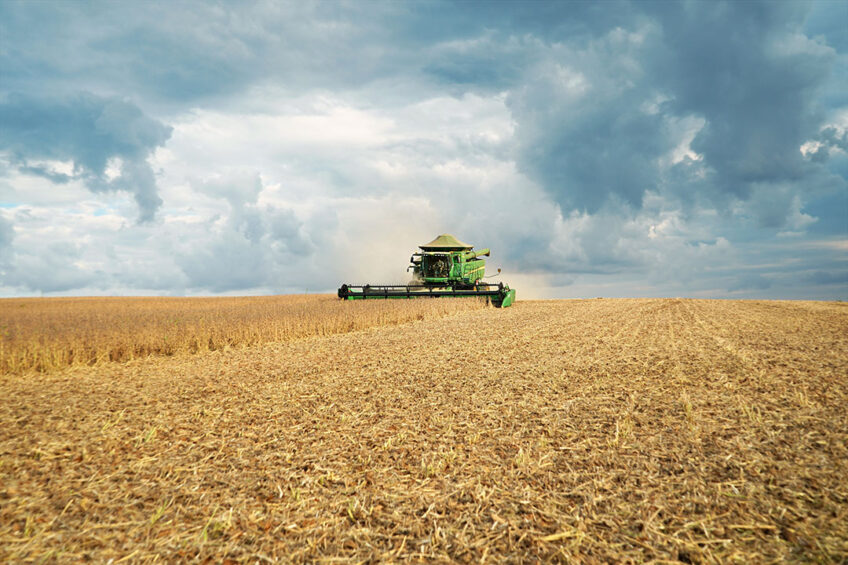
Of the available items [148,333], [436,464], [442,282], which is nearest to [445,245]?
[442,282]

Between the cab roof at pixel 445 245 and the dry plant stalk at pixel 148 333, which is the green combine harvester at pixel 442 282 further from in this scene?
the dry plant stalk at pixel 148 333

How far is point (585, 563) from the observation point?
308 cm

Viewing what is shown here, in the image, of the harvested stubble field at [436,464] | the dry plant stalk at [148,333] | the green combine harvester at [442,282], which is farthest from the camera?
the green combine harvester at [442,282]

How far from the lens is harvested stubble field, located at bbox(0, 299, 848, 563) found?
3350 mm

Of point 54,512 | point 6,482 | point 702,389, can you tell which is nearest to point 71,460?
point 6,482


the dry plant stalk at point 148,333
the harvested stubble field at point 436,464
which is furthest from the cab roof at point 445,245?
the harvested stubble field at point 436,464

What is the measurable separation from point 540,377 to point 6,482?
6.67 metres

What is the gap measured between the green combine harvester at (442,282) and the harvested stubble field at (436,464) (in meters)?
16.2

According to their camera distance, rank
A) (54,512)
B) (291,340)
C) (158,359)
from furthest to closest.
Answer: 1. (291,340)
2. (158,359)
3. (54,512)

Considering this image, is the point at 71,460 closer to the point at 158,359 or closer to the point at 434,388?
the point at 434,388

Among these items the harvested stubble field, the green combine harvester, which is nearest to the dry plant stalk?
the harvested stubble field

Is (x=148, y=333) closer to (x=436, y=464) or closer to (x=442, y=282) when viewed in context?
(x=436, y=464)

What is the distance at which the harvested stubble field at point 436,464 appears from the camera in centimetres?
335

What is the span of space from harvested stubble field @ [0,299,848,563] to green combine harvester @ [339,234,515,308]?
16.2 metres
